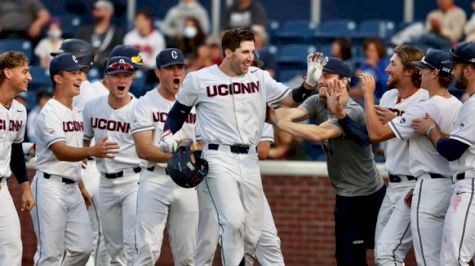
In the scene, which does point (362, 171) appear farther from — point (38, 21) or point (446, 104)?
point (38, 21)

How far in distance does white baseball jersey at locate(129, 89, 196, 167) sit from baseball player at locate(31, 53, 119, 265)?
357mm

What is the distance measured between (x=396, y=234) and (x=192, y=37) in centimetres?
733

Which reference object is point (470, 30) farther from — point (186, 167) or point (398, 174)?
point (186, 167)

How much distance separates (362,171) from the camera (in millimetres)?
10570

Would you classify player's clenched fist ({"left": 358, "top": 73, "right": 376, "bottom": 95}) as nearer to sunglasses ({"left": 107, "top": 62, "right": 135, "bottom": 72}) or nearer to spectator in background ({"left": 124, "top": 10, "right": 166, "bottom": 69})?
sunglasses ({"left": 107, "top": 62, "right": 135, "bottom": 72})

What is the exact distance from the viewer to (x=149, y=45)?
1683cm

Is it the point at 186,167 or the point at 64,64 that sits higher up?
the point at 64,64

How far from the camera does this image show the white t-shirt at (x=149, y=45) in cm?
1680

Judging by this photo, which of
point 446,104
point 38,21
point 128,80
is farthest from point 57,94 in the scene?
point 38,21

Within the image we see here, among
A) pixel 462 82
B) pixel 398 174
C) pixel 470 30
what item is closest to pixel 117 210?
pixel 398 174

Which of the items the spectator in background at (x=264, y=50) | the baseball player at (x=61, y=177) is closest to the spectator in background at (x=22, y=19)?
the spectator in background at (x=264, y=50)

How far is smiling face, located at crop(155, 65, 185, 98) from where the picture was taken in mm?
10844

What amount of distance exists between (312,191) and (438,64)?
4187 mm

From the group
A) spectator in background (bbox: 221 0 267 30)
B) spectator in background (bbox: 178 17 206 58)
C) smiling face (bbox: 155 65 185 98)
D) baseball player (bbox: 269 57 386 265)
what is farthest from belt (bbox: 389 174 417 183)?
spectator in background (bbox: 178 17 206 58)
